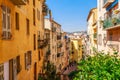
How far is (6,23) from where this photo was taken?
13250 millimetres

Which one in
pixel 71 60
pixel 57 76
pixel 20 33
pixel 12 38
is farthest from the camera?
pixel 71 60

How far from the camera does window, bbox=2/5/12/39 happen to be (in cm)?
1270

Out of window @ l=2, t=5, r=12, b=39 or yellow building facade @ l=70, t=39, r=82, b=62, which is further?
yellow building facade @ l=70, t=39, r=82, b=62

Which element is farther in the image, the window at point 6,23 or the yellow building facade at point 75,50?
the yellow building facade at point 75,50

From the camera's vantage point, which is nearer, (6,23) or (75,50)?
(6,23)

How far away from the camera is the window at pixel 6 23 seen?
1270 centimetres

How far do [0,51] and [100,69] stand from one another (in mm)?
4660

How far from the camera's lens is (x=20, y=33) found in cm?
1780

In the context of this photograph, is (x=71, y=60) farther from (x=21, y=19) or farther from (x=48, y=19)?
(x=21, y=19)

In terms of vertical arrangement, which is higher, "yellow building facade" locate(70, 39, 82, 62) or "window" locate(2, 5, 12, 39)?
"window" locate(2, 5, 12, 39)

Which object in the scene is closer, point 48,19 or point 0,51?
point 0,51

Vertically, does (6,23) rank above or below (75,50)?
above

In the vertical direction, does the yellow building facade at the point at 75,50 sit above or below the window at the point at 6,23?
below

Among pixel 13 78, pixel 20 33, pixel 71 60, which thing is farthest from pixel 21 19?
pixel 71 60
